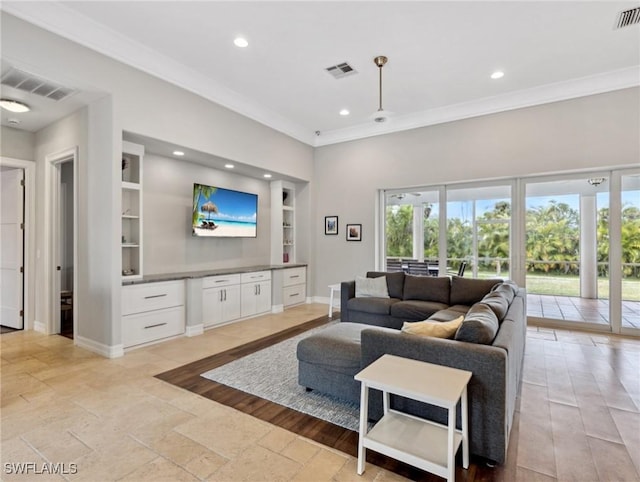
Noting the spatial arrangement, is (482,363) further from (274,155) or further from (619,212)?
(274,155)

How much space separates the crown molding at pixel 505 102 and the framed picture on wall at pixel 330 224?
5.26 ft

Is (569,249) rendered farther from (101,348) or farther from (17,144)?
(17,144)

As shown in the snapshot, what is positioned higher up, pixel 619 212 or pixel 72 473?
pixel 619 212

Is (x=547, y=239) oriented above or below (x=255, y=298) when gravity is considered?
above

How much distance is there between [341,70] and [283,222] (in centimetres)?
343

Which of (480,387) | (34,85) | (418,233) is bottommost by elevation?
(480,387)

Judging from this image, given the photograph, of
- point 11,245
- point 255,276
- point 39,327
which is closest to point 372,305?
point 255,276

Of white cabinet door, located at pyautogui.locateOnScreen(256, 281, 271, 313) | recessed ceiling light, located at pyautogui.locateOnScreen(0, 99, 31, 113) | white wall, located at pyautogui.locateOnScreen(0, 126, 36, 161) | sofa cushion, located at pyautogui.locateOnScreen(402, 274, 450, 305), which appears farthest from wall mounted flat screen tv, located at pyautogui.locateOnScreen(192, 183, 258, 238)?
sofa cushion, located at pyautogui.locateOnScreen(402, 274, 450, 305)

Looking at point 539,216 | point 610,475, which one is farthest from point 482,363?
point 539,216

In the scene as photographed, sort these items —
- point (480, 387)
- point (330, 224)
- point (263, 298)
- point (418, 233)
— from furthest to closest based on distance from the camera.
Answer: point (330, 224), point (418, 233), point (263, 298), point (480, 387)

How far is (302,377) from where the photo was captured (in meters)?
2.86

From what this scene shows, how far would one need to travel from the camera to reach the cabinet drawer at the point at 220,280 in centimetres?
477

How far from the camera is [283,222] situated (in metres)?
6.92

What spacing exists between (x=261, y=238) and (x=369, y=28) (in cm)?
435
